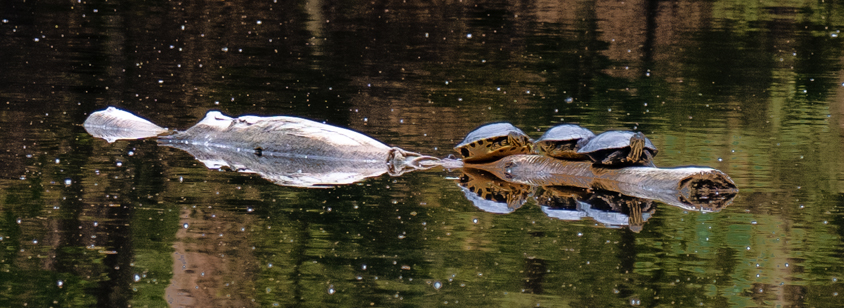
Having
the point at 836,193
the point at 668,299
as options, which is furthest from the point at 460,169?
the point at 668,299

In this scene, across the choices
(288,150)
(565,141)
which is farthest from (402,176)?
(288,150)

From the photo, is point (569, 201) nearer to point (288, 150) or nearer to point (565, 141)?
point (565, 141)

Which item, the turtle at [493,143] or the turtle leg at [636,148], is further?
the turtle at [493,143]

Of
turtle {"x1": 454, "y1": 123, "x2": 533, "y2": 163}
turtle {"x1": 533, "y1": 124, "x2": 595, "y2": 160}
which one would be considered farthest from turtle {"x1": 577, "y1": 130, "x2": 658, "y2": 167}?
turtle {"x1": 454, "y1": 123, "x2": 533, "y2": 163}

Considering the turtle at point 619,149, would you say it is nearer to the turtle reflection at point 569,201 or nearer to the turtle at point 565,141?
the turtle at point 565,141

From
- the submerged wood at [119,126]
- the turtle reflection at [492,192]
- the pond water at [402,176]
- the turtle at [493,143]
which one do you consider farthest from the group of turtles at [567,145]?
the submerged wood at [119,126]

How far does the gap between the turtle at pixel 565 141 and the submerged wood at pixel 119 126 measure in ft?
13.6

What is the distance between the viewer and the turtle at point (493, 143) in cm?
967

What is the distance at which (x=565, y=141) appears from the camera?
9.42 m

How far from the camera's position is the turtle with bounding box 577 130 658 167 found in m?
8.77

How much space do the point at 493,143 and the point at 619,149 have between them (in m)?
1.31

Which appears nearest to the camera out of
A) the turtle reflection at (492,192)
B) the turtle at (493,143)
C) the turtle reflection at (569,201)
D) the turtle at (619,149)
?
the turtle reflection at (569,201)

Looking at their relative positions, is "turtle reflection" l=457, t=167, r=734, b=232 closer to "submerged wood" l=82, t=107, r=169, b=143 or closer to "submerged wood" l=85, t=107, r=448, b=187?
"submerged wood" l=85, t=107, r=448, b=187

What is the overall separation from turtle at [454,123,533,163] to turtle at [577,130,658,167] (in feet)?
2.48
